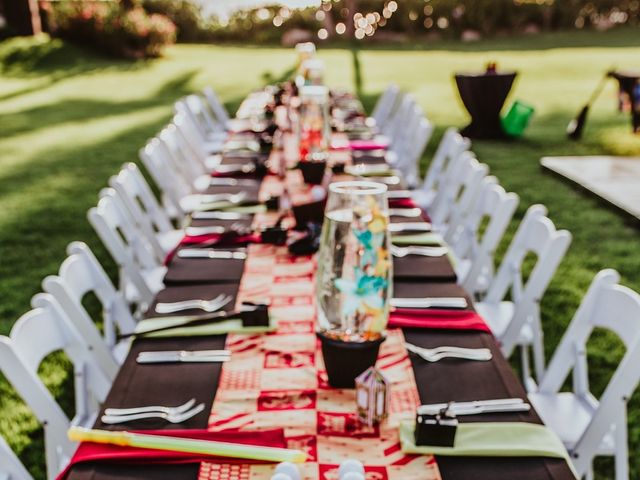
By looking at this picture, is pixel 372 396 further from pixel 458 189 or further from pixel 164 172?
pixel 164 172

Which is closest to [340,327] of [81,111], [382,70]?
[81,111]

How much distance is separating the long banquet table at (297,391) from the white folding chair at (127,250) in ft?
2.80

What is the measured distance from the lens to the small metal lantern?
5.57 ft

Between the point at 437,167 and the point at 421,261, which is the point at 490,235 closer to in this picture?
the point at 421,261

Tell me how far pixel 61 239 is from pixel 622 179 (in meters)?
5.17

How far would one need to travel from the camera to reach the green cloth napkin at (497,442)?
1606mm

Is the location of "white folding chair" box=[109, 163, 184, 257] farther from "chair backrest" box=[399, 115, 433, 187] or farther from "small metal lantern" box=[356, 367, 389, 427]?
"small metal lantern" box=[356, 367, 389, 427]

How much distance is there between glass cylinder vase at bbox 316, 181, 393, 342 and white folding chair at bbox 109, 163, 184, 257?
2343mm

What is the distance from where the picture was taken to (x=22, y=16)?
18391 millimetres

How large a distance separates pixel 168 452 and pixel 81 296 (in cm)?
123

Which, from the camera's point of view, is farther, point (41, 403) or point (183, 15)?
point (183, 15)

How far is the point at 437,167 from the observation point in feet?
17.4

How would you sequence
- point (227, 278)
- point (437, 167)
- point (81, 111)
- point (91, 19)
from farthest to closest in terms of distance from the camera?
1. point (91, 19)
2. point (81, 111)
3. point (437, 167)
4. point (227, 278)

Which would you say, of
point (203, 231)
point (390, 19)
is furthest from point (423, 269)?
point (390, 19)
